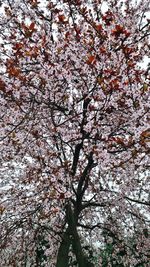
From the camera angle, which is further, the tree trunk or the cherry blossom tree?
the tree trunk

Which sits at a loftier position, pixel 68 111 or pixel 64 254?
pixel 68 111

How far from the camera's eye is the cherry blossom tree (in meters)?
4.85

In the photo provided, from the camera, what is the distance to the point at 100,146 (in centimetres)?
507

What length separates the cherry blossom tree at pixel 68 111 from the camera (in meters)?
4.85

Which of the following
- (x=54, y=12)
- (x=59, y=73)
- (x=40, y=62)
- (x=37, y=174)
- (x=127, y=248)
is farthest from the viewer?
(x=127, y=248)

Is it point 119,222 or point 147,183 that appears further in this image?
point 119,222

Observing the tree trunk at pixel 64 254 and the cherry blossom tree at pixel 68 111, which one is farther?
the tree trunk at pixel 64 254

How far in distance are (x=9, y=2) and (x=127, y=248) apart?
685 centimetres

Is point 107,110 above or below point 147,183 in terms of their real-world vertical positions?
below

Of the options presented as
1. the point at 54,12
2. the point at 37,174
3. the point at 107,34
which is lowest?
the point at 37,174

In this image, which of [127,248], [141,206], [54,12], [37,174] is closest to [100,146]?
[37,174]

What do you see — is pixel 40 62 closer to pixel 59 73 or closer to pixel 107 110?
pixel 59 73

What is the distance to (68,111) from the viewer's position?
253 inches

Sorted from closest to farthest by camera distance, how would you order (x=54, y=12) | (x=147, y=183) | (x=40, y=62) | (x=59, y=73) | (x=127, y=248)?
1. (x=40, y=62)
2. (x=59, y=73)
3. (x=54, y=12)
4. (x=147, y=183)
5. (x=127, y=248)
